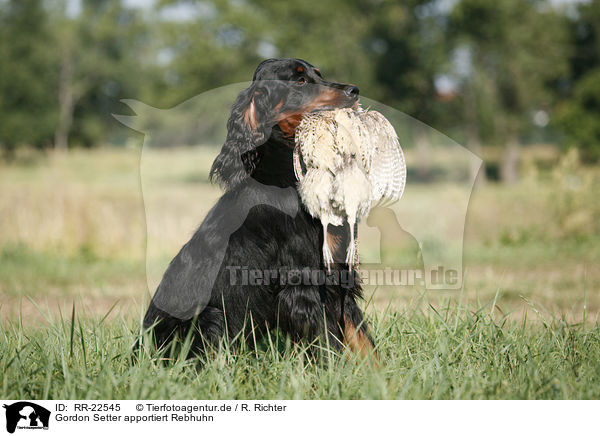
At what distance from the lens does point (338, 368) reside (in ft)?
7.29

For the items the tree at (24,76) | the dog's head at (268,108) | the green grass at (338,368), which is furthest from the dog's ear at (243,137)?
the tree at (24,76)

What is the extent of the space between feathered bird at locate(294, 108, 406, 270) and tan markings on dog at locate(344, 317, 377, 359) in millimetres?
331

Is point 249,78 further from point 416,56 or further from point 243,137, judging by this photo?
point 243,137

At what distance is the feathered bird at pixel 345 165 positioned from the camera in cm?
216

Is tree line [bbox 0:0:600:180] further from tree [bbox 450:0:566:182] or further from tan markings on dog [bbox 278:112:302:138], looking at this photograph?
tan markings on dog [bbox 278:112:302:138]

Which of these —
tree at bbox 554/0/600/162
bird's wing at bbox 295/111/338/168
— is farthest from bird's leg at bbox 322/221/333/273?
tree at bbox 554/0/600/162

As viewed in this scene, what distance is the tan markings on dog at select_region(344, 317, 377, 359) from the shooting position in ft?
7.98

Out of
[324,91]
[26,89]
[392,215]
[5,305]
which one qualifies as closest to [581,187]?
[392,215]

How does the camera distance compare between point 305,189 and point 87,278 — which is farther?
point 87,278

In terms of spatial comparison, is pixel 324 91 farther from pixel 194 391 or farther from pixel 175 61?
pixel 175 61

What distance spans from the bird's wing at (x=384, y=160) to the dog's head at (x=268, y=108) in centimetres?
29

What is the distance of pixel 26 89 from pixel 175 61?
10.5 metres

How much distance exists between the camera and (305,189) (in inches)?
88.0
